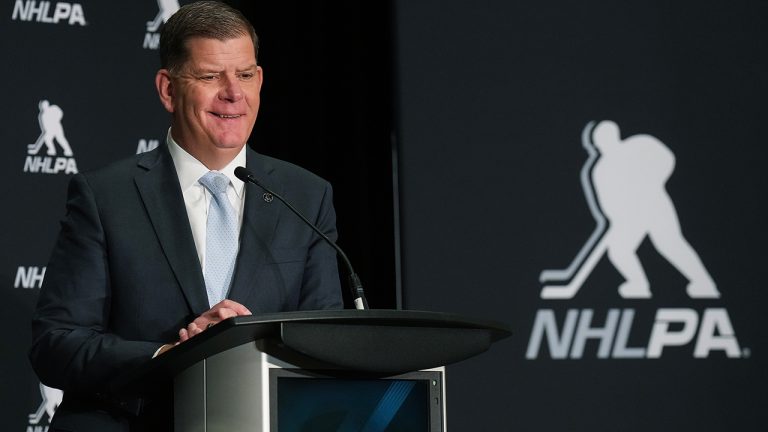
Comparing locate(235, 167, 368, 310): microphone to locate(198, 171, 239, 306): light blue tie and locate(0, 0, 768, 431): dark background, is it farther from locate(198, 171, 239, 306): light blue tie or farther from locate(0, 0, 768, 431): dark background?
locate(0, 0, 768, 431): dark background

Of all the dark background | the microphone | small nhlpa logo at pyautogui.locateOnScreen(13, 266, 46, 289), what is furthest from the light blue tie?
small nhlpa logo at pyautogui.locateOnScreen(13, 266, 46, 289)

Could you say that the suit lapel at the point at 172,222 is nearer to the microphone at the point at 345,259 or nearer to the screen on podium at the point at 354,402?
the microphone at the point at 345,259

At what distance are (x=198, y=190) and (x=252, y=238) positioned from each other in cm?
18

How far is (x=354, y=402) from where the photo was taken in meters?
1.88

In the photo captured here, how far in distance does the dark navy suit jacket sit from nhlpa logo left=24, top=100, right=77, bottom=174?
185 centimetres

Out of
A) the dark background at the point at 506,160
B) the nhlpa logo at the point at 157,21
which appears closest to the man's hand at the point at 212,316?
the dark background at the point at 506,160

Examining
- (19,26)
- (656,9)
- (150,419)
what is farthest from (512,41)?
(150,419)

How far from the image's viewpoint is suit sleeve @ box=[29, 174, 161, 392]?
2.03 metres

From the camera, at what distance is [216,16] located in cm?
247

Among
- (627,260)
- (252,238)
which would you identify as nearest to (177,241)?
(252,238)

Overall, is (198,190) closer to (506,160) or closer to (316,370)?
(316,370)

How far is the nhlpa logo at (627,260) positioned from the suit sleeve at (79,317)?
2272 millimetres

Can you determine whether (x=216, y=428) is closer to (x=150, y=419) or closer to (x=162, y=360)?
(x=162, y=360)

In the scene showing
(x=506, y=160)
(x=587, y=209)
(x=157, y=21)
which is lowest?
(x=587, y=209)
